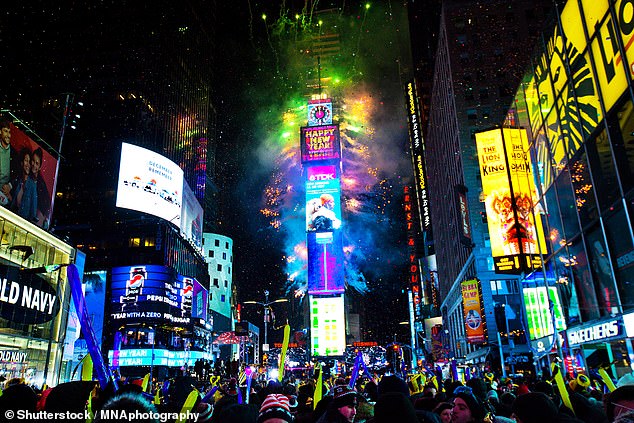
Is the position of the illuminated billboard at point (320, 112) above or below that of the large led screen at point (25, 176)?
above

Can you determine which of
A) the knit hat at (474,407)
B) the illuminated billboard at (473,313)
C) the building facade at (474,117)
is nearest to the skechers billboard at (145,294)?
the illuminated billboard at (473,313)

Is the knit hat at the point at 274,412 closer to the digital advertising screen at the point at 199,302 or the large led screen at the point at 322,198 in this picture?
the digital advertising screen at the point at 199,302

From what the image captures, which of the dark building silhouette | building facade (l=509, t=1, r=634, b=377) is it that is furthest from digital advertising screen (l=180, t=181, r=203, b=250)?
building facade (l=509, t=1, r=634, b=377)

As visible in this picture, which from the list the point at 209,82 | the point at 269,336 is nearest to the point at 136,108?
the point at 209,82

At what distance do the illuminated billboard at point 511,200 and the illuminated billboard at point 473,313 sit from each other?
661 inches

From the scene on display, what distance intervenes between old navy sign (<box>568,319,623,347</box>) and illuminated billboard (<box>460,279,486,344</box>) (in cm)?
2464

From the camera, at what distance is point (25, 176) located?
3269 centimetres

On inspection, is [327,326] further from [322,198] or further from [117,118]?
[117,118]

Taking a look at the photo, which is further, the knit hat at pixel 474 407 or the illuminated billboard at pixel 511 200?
the illuminated billboard at pixel 511 200

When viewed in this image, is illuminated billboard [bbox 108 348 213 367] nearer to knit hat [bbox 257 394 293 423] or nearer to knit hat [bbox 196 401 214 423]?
knit hat [bbox 196 401 214 423]

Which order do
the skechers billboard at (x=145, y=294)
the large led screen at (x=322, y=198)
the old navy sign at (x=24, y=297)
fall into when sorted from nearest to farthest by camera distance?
the old navy sign at (x=24, y=297) < the skechers billboard at (x=145, y=294) < the large led screen at (x=322, y=198)

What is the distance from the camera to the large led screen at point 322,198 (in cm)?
10800

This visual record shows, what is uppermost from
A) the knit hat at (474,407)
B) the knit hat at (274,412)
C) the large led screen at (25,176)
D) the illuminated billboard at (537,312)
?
the large led screen at (25,176)

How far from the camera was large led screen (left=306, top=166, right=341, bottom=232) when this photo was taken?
108 meters
